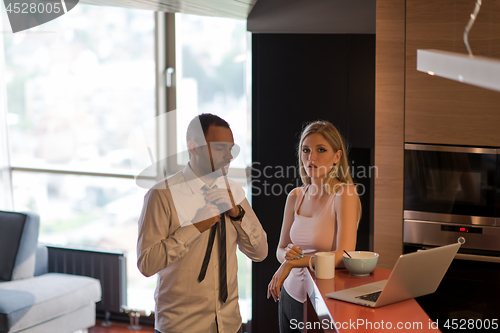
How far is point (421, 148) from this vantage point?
2254mm

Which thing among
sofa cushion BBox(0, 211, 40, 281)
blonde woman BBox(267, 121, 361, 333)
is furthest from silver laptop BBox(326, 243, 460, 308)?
sofa cushion BBox(0, 211, 40, 281)

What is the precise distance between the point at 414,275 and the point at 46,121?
360 centimetres

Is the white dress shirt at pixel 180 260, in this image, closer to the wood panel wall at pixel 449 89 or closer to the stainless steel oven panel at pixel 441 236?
the stainless steel oven panel at pixel 441 236

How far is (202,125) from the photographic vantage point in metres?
1.61

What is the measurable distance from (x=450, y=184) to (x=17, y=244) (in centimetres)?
297

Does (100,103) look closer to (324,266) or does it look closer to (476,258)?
(324,266)

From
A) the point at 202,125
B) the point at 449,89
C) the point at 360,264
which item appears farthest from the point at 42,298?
the point at 449,89

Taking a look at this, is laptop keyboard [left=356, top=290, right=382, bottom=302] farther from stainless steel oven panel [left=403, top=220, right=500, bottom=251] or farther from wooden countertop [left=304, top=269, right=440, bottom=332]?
stainless steel oven panel [left=403, top=220, right=500, bottom=251]

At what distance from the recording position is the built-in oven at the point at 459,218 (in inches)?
84.7

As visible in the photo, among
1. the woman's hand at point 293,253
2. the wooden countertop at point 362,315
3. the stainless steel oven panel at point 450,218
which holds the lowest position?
the wooden countertop at point 362,315

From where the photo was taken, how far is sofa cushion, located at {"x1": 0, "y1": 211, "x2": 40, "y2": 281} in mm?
3299

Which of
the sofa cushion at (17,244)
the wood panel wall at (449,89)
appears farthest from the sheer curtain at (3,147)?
the wood panel wall at (449,89)

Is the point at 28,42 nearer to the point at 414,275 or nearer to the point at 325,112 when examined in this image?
the point at 325,112

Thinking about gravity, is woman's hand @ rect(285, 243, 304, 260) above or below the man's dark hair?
below
